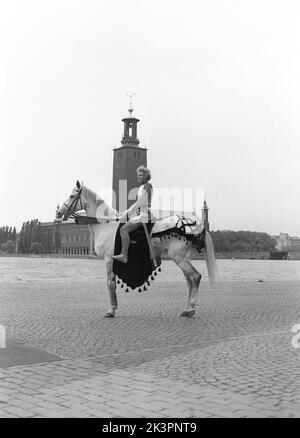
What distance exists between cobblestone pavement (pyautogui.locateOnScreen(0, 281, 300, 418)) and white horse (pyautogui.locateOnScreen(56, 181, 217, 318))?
25.1 inches

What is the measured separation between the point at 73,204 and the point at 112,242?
1.19 meters

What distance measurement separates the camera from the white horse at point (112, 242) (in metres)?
10.8

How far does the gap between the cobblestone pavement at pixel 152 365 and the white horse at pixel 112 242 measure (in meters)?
0.64

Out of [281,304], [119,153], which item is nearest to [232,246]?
[119,153]

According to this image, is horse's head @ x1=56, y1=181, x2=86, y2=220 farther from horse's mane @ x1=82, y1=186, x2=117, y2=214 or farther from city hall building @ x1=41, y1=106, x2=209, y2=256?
city hall building @ x1=41, y1=106, x2=209, y2=256

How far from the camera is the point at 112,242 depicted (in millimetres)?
10938

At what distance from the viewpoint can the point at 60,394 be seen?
4.83 metres

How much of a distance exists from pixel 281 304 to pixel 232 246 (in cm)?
12248

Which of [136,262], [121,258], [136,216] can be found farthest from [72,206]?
[136,262]

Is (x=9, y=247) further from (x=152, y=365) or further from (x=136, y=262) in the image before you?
(x=152, y=365)

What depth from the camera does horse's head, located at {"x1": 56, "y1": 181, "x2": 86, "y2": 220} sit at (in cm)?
1127

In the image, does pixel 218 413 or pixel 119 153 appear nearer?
pixel 218 413

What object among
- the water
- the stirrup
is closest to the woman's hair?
the stirrup
